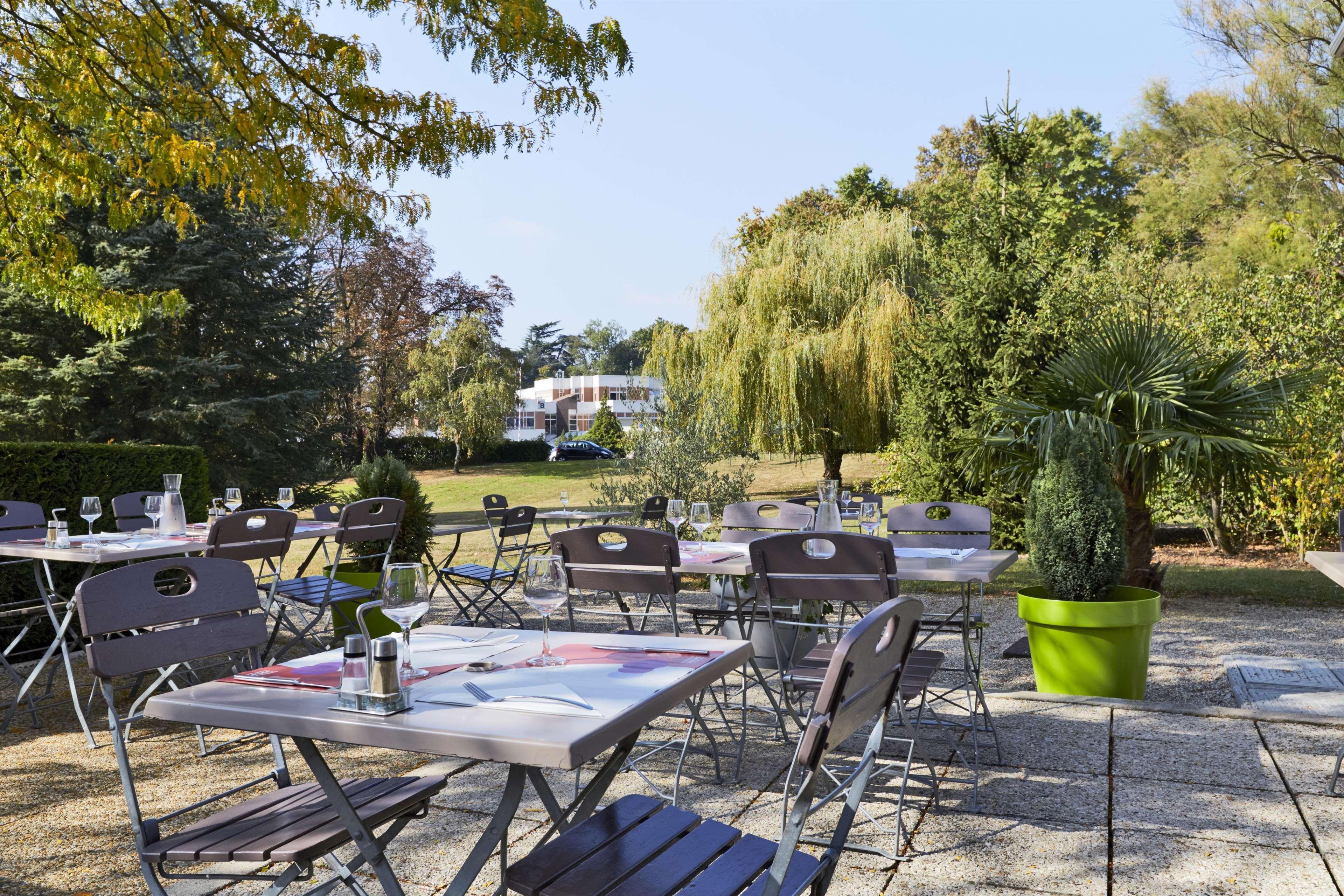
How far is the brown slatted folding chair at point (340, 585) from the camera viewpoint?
5.55 meters

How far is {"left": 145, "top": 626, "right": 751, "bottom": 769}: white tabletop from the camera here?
1634 mm

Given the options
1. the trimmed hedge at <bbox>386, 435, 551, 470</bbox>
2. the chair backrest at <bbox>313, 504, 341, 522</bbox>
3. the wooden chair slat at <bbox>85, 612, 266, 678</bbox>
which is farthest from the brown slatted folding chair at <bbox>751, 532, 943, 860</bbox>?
the trimmed hedge at <bbox>386, 435, 551, 470</bbox>

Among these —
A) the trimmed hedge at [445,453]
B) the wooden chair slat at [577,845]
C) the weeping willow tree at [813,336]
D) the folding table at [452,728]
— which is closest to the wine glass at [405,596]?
the folding table at [452,728]

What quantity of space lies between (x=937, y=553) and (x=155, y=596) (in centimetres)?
330

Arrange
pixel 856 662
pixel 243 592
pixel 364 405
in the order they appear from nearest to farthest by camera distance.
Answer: pixel 856 662 → pixel 243 592 → pixel 364 405

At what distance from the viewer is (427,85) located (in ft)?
20.3

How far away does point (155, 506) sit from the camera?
5.90 meters

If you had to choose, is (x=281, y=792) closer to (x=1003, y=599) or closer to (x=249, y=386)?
(x=1003, y=599)

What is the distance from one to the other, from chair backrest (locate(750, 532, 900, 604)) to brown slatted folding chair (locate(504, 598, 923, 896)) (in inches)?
56.4

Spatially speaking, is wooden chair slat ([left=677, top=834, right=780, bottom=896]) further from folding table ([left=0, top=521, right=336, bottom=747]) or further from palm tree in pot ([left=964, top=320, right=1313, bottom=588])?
palm tree in pot ([left=964, top=320, right=1313, bottom=588])

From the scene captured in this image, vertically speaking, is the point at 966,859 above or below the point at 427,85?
below

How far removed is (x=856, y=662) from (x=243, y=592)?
1.84m

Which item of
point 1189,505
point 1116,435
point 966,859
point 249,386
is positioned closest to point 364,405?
point 249,386

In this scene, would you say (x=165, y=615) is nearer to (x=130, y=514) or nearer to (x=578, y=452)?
(x=130, y=514)
